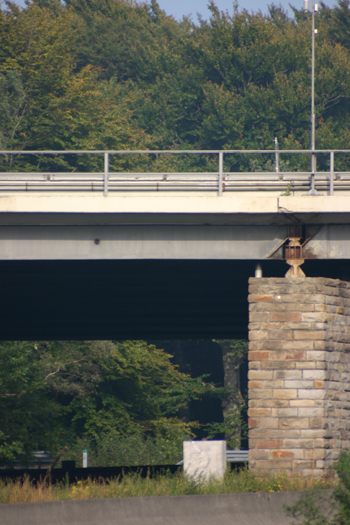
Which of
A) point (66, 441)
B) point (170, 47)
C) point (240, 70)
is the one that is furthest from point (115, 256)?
point (170, 47)

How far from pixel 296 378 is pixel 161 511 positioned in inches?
207

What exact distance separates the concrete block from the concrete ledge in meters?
1.91

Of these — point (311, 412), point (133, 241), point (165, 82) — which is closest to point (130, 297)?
point (133, 241)

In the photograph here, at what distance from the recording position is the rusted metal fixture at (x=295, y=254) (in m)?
18.3

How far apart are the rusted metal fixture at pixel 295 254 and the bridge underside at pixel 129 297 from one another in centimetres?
118

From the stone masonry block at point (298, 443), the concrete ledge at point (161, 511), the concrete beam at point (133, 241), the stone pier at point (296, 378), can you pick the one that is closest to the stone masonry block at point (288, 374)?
the stone pier at point (296, 378)

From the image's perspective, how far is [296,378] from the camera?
17.4m

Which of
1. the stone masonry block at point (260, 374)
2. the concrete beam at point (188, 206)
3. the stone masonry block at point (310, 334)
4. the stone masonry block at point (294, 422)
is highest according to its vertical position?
the concrete beam at point (188, 206)

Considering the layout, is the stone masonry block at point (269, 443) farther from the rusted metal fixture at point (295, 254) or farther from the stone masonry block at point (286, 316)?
the rusted metal fixture at point (295, 254)

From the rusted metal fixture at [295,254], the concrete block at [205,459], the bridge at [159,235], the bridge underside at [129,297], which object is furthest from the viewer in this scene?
the bridge underside at [129,297]

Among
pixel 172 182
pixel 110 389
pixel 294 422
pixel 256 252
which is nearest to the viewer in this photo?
pixel 294 422

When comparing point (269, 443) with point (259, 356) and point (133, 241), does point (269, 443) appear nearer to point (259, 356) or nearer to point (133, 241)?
point (259, 356)

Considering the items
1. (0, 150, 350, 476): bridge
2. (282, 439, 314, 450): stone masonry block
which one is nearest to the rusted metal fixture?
(0, 150, 350, 476): bridge

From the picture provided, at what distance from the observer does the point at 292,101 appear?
6297cm
